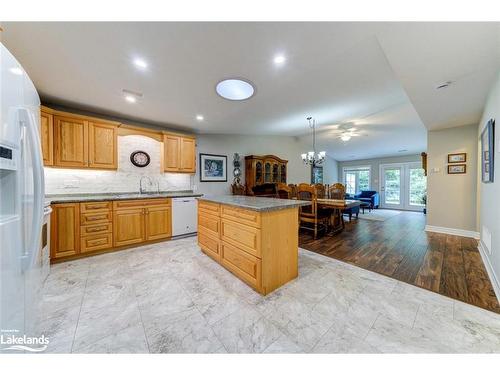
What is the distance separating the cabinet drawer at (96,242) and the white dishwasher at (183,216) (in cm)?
99

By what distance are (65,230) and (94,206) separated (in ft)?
1.46

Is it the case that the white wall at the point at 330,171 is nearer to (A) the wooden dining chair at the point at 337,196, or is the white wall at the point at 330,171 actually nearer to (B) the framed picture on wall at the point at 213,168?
(A) the wooden dining chair at the point at 337,196

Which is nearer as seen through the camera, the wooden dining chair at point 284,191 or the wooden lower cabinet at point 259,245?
the wooden lower cabinet at point 259,245

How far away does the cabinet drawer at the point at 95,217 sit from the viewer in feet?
9.05

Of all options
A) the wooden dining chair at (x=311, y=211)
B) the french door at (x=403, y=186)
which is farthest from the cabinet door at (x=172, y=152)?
the french door at (x=403, y=186)

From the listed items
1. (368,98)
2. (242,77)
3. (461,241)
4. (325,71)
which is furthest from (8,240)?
(461,241)

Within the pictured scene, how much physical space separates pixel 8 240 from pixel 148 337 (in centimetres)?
105

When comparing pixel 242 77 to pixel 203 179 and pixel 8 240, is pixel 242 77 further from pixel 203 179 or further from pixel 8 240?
pixel 203 179

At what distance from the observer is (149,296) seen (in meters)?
1.87

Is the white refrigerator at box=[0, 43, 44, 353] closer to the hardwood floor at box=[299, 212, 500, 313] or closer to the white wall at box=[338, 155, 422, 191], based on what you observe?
the hardwood floor at box=[299, 212, 500, 313]

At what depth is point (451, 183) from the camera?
13.1 feet

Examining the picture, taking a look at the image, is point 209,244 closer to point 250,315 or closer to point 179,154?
point 250,315
